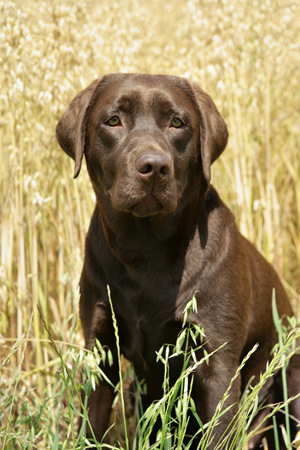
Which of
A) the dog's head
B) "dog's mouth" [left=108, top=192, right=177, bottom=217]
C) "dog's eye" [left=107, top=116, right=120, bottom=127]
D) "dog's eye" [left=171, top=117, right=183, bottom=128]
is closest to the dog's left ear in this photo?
the dog's head

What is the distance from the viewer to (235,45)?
3.10 m

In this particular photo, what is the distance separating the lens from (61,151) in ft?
8.79

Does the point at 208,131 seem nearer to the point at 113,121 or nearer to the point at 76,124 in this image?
the point at 113,121

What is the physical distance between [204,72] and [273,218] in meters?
1.06

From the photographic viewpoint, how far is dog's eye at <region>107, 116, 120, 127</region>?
200 cm

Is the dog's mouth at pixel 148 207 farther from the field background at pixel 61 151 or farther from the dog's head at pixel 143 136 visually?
the field background at pixel 61 151

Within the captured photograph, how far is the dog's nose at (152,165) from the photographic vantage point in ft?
5.57

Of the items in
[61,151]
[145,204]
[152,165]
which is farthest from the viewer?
[61,151]

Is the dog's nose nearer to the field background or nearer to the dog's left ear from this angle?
the dog's left ear

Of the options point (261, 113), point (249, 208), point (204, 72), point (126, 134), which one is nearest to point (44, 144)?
point (126, 134)

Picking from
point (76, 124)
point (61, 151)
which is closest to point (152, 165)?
point (76, 124)

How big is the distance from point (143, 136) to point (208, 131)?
0.32m

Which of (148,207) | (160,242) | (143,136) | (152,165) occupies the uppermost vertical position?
(143,136)

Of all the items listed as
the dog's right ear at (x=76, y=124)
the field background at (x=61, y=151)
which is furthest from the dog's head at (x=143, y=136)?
the field background at (x=61, y=151)
